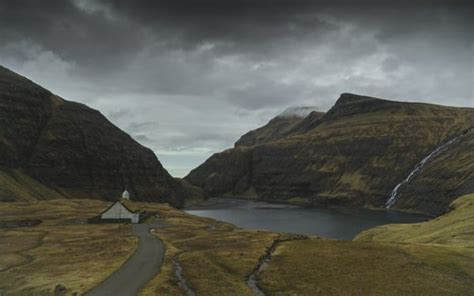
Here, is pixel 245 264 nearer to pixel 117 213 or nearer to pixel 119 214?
pixel 119 214

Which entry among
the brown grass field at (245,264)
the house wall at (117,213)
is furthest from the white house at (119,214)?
the brown grass field at (245,264)

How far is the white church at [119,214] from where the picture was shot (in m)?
117

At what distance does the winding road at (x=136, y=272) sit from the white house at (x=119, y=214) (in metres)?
38.9

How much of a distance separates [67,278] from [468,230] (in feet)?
228

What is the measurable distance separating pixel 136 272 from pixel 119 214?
67903 mm

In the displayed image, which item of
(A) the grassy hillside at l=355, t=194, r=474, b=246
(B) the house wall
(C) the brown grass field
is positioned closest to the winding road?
(C) the brown grass field

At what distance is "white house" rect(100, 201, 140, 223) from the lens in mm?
117000

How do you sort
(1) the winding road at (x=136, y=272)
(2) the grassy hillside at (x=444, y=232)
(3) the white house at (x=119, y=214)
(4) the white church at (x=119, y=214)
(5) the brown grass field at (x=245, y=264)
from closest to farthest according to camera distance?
(1) the winding road at (x=136, y=272) → (5) the brown grass field at (x=245, y=264) → (2) the grassy hillside at (x=444, y=232) → (4) the white church at (x=119, y=214) → (3) the white house at (x=119, y=214)

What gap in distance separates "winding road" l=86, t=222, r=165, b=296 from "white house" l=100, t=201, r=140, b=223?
38.9 meters

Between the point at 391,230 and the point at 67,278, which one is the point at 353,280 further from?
the point at 391,230

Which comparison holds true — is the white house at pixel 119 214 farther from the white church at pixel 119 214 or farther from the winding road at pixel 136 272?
the winding road at pixel 136 272

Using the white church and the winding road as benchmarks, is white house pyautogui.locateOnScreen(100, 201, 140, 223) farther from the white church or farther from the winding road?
the winding road

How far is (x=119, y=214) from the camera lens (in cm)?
11788

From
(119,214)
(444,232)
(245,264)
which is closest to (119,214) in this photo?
(119,214)
